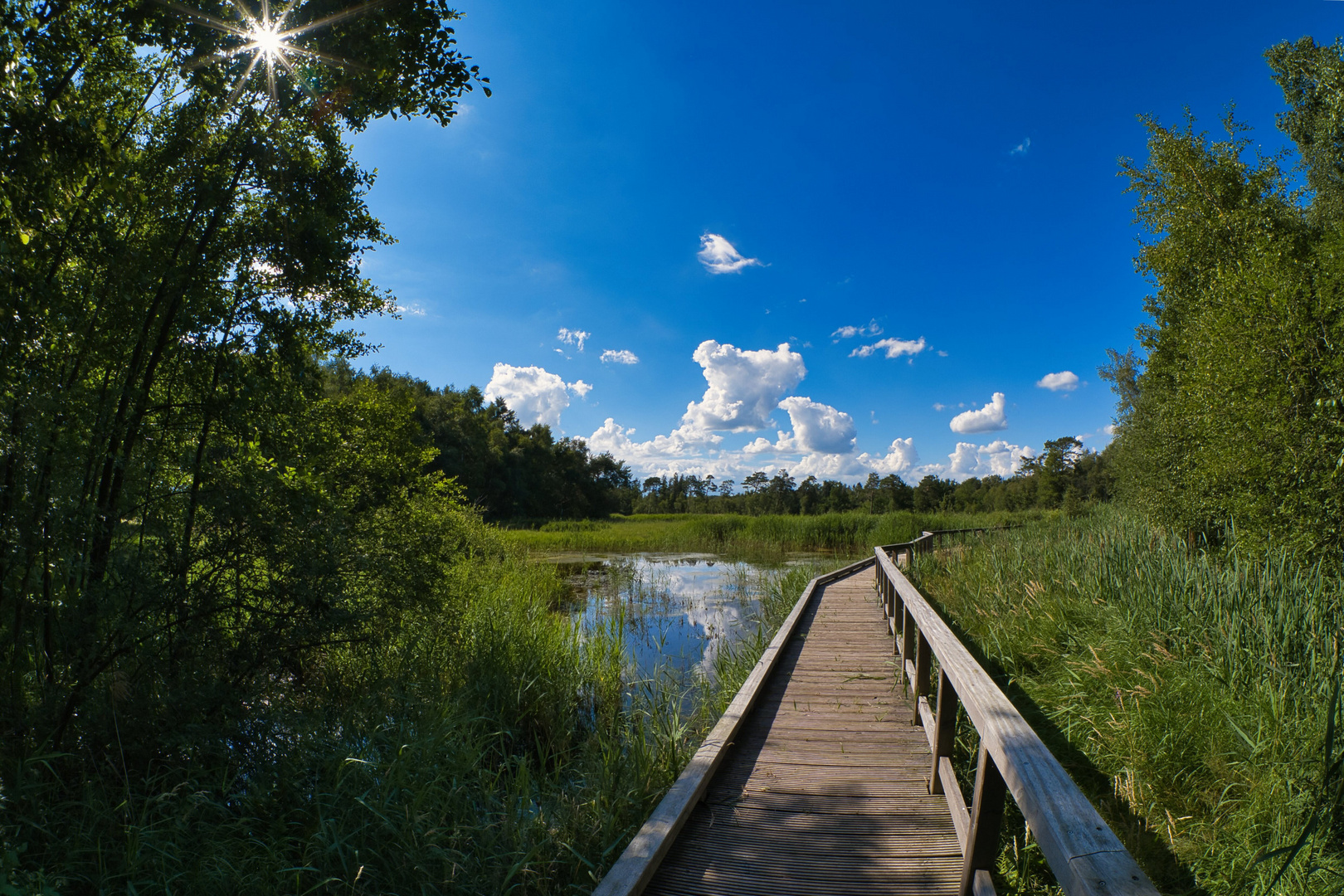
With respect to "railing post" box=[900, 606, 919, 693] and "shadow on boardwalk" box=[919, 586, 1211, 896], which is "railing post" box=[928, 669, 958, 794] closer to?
"shadow on boardwalk" box=[919, 586, 1211, 896]

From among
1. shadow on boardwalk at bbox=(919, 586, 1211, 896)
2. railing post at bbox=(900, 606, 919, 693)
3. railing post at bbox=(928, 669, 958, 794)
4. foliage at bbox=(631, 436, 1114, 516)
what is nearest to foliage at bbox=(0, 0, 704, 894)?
railing post at bbox=(928, 669, 958, 794)

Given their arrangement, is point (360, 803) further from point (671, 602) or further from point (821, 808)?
point (671, 602)

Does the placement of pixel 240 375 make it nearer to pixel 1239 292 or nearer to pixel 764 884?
pixel 764 884

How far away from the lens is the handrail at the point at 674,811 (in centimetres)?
226

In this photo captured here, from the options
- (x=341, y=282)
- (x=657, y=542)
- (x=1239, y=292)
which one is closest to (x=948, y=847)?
(x=341, y=282)

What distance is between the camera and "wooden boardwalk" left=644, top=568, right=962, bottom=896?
2.48 meters

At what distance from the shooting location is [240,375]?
13.6ft

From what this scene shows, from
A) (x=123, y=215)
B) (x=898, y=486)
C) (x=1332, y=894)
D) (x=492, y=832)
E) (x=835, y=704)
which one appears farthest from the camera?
(x=898, y=486)

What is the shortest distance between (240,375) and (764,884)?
184 inches

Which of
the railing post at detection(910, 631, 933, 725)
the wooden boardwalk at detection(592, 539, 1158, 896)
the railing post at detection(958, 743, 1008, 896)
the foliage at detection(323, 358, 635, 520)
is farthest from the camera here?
the foliage at detection(323, 358, 635, 520)

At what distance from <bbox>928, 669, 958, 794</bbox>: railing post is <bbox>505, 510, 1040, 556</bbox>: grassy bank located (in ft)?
56.0

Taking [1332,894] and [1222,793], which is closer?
[1332,894]

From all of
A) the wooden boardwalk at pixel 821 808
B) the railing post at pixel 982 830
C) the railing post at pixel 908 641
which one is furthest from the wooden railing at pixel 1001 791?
the railing post at pixel 908 641

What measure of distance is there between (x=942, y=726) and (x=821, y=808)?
2.61 ft
